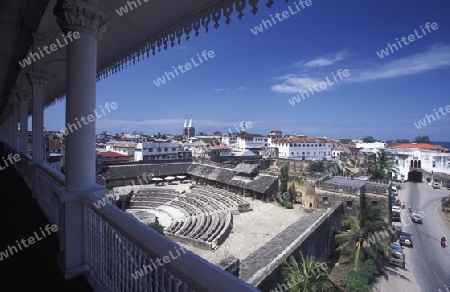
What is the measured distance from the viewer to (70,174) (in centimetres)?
270

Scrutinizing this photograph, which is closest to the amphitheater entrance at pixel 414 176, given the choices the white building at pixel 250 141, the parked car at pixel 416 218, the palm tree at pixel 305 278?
the parked car at pixel 416 218

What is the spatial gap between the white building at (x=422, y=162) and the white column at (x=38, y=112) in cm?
4788

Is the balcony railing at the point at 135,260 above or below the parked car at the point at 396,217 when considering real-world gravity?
above

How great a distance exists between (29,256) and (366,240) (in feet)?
51.3

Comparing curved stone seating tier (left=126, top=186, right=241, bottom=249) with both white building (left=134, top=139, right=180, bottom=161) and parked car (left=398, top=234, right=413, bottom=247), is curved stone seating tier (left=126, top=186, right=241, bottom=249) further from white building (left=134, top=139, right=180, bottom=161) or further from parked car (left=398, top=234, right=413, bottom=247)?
white building (left=134, top=139, right=180, bottom=161)

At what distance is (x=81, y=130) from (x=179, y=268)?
201 cm

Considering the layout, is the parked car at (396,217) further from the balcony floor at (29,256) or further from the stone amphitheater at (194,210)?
the balcony floor at (29,256)

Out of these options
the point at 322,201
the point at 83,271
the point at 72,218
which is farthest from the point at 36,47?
the point at 322,201

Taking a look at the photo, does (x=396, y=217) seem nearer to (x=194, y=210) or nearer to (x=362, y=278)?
(x=362, y=278)

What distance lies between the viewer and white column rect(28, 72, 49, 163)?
18.0 feet

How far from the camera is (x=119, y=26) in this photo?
386 cm

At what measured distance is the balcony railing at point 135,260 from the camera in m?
1.24

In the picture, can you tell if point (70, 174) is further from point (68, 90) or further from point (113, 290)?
point (113, 290)

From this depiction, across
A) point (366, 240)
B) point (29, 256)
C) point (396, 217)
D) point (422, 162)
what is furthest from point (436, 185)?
point (29, 256)
